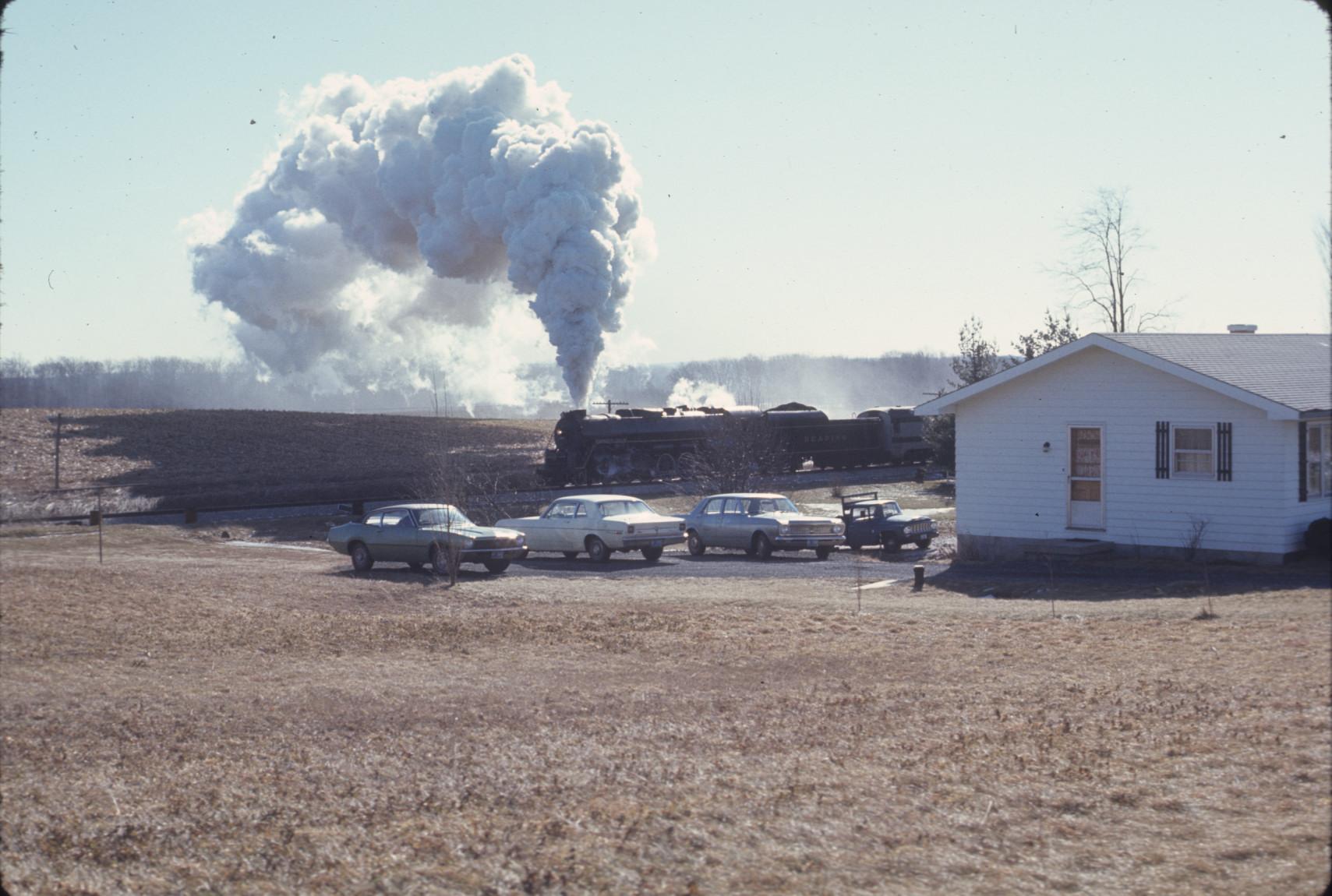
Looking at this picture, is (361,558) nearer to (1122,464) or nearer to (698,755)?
(1122,464)

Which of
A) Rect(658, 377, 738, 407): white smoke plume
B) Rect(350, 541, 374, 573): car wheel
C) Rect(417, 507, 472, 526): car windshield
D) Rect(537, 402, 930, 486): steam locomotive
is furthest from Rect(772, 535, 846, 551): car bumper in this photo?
Rect(658, 377, 738, 407): white smoke plume

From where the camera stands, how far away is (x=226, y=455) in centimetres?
5266

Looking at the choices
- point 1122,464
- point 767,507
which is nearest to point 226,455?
point 767,507

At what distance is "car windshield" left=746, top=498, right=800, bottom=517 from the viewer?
24.8 m

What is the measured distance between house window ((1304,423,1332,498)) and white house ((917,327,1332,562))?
1 centimetres

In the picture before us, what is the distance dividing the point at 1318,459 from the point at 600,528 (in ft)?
62.0

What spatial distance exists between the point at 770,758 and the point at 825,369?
16364 centimetres

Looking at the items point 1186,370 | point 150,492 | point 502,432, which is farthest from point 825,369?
point 1186,370

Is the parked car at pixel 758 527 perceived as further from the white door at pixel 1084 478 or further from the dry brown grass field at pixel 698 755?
the dry brown grass field at pixel 698 755

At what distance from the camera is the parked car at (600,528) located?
78.2 feet

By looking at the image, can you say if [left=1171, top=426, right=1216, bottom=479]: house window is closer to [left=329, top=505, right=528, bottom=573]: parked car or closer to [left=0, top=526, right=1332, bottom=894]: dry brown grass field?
[left=0, top=526, right=1332, bottom=894]: dry brown grass field

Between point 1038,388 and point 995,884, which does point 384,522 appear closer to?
point 1038,388

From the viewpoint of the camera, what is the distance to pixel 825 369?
170125mm

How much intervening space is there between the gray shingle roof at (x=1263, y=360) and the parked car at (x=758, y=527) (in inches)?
443
